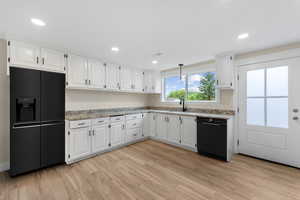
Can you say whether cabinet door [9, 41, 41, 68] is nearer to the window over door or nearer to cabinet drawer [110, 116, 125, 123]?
cabinet drawer [110, 116, 125, 123]

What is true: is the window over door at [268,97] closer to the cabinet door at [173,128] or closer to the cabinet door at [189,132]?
the cabinet door at [189,132]

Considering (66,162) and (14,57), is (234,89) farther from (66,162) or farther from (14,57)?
(14,57)

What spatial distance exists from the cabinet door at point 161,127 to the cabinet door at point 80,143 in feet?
6.56

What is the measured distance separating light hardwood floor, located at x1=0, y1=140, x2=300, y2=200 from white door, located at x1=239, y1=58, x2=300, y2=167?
0.97 feet

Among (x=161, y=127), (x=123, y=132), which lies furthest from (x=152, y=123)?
(x=123, y=132)

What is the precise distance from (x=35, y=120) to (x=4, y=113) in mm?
632

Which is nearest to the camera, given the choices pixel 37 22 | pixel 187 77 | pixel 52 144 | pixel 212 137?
pixel 37 22

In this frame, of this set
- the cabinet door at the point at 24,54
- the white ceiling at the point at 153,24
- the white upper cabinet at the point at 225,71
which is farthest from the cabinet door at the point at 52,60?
the white upper cabinet at the point at 225,71

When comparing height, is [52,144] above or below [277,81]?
below

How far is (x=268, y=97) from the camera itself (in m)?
2.79

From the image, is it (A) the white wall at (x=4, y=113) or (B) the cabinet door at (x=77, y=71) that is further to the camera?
(B) the cabinet door at (x=77, y=71)

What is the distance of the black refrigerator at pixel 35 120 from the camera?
2.16 m

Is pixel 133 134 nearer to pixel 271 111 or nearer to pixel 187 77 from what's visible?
pixel 187 77

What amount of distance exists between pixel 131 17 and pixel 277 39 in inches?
102
